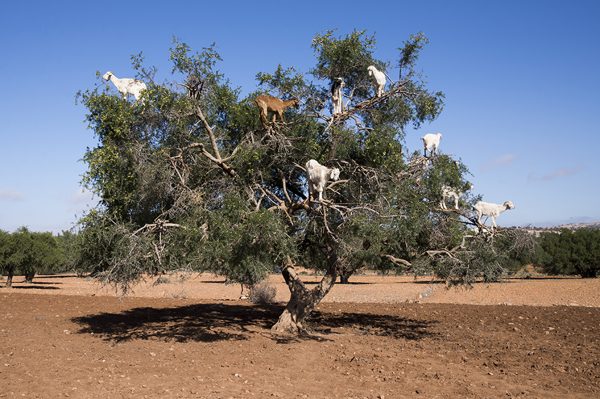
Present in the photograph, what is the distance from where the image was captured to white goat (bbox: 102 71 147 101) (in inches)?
507

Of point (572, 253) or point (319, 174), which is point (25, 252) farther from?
point (572, 253)

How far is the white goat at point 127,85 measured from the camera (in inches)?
507

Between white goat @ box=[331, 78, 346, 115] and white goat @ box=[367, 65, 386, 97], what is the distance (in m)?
0.77

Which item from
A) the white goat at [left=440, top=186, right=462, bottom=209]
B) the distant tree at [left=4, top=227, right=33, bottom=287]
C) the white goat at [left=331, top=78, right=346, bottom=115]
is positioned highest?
the white goat at [left=331, top=78, right=346, bottom=115]

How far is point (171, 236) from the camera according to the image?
41.2 feet

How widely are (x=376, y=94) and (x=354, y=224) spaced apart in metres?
3.94

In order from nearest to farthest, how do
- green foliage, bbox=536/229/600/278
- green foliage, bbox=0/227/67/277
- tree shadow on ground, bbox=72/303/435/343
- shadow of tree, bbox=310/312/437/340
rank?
tree shadow on ground, bbox=72/303/435/343 → shadow of tree, bbox=310/312/437/340 → green foliage, bbox=0/227/67/277 → green foliage, bbox=536/229/600/278

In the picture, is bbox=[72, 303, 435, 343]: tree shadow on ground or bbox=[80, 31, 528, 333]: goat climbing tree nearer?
bbox=[80, 31, 528, 333]: goat climbing tree

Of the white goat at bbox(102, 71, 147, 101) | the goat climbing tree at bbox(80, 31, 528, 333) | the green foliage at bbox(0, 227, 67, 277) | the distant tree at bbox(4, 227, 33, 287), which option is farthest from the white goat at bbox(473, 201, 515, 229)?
the distant tree at bbox(4, 227, 33, 287)

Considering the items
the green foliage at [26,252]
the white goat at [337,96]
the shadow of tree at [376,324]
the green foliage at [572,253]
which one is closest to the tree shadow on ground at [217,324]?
the shadow of tree at [376,324]

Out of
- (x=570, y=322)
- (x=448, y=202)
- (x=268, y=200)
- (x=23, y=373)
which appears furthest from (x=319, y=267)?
(x=23, y=373)

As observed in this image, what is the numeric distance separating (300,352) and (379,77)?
6.83 metres

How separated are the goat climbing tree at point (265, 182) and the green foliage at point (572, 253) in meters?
35.0

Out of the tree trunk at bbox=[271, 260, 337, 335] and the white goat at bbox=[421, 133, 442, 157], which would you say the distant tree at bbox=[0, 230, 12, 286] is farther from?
the white goat at bbox=[421, 133, 442, 157]
